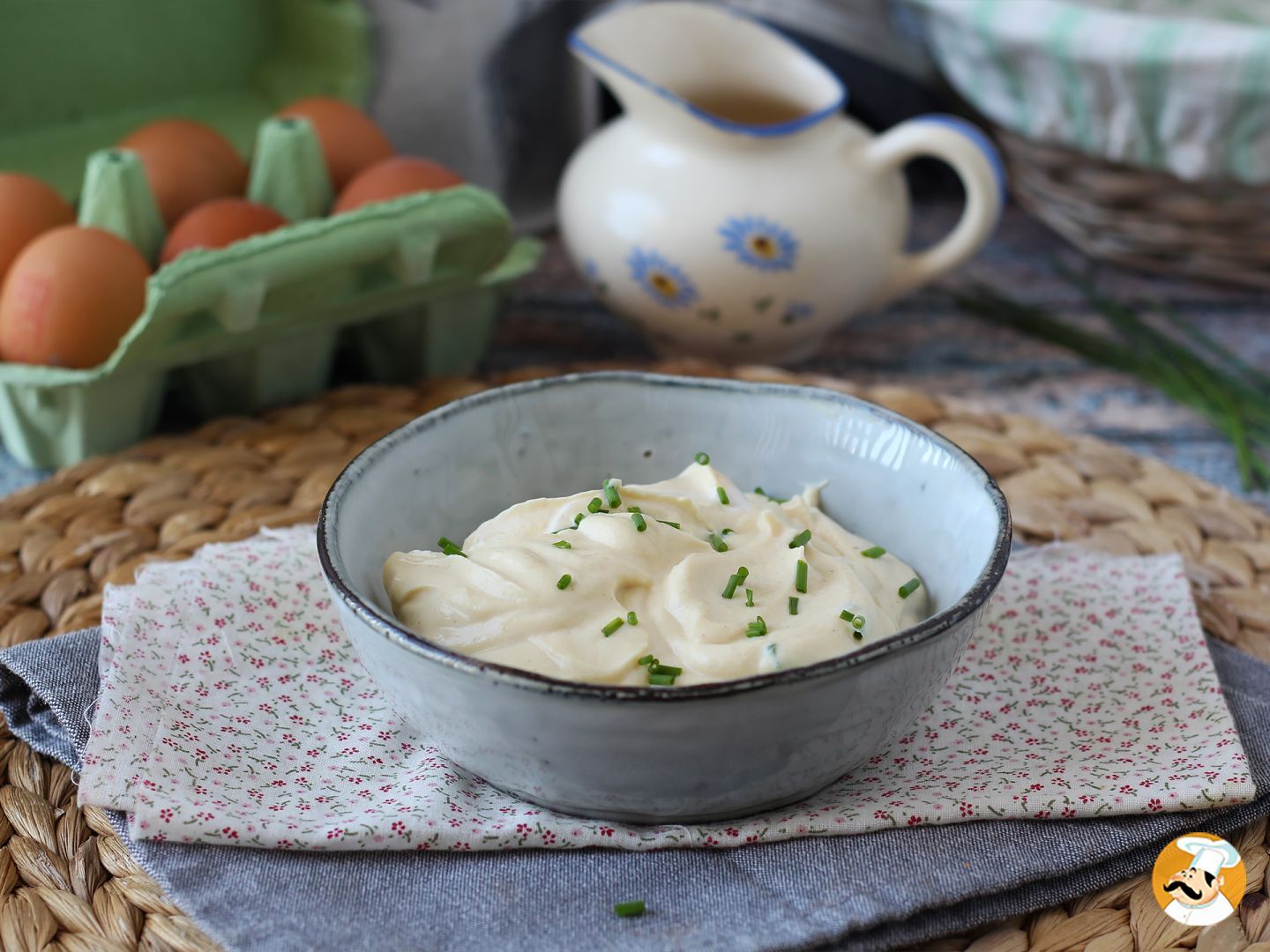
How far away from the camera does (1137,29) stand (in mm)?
1565

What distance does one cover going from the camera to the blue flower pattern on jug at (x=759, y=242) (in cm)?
154

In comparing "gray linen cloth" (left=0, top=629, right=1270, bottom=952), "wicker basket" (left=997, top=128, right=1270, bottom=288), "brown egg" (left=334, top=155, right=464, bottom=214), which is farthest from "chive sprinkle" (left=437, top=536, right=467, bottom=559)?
"wicker basket" (left=997, top=128, right=1270, bottom=288)

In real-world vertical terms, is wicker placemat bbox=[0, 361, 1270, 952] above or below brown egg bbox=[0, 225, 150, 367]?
below

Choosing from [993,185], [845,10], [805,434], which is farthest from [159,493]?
[845,10]

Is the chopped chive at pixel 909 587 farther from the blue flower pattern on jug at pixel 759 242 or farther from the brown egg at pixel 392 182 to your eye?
the brown egg at pixel 392 182

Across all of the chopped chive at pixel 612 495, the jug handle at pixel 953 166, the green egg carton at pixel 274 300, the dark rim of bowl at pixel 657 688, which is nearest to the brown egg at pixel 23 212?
the green egg carton at pixel 274 300

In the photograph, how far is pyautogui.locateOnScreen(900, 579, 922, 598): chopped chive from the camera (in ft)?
3.00

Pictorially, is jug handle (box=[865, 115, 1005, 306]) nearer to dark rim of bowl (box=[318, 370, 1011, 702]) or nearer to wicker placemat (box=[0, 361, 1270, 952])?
wicker placemat (box=[0, 361, 1270, 952])

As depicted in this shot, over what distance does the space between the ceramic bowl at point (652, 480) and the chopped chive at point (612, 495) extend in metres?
0.14

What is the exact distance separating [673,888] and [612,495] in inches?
10.7

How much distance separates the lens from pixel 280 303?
137 centimetres

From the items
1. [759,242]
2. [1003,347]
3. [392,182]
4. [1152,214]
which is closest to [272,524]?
[392,182]

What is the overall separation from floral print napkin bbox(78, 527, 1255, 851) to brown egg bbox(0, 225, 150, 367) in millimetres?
372

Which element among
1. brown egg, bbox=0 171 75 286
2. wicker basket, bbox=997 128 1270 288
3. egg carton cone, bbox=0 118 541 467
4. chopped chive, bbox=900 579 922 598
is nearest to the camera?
chopped chive, bbox=900 579 922 598
